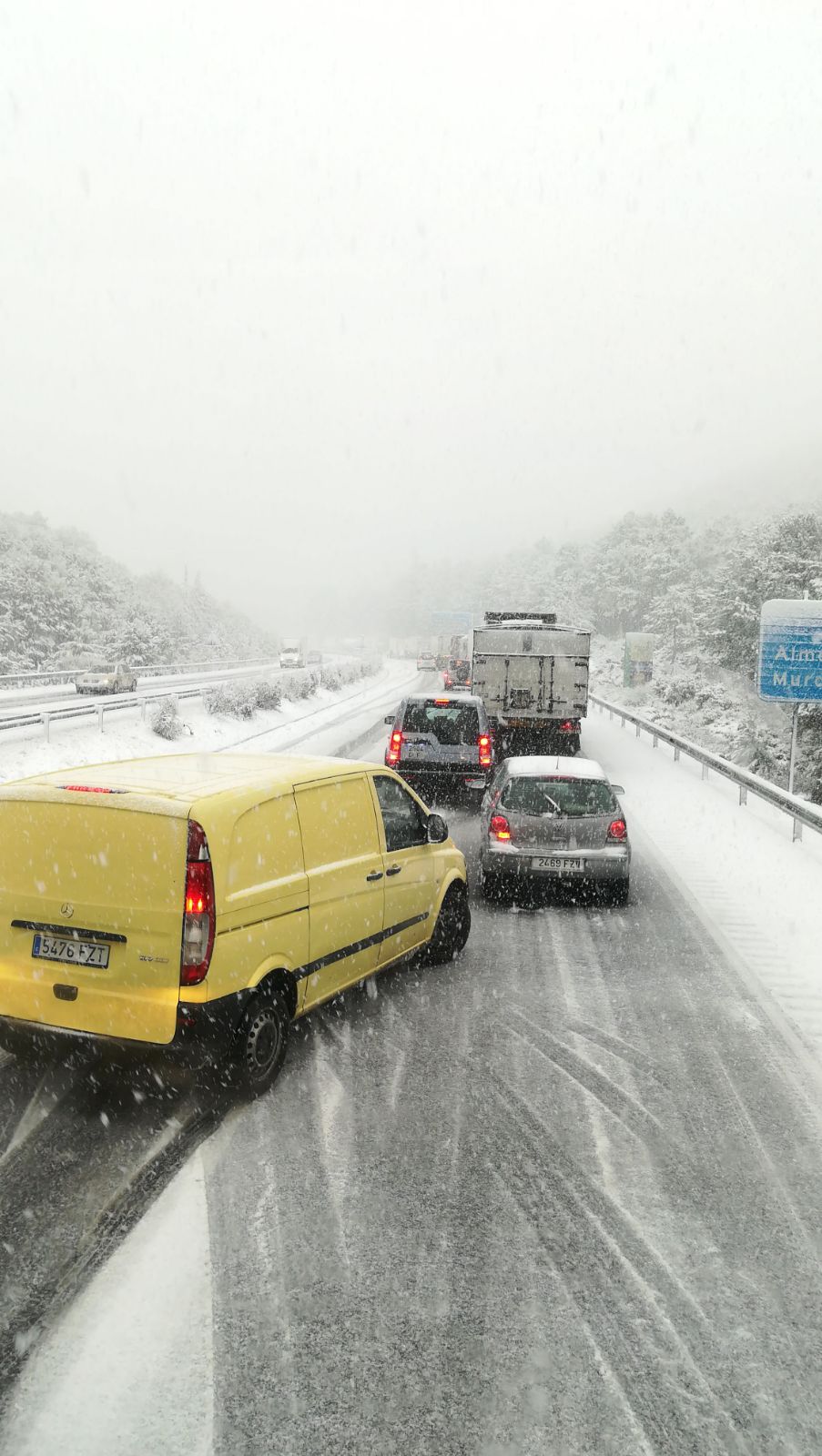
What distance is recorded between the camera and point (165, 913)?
4.93 m

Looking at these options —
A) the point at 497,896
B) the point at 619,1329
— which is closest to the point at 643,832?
the point at 497,896

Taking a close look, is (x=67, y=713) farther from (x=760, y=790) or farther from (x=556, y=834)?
(x=556, y=834)

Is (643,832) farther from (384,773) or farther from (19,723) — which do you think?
(19,723)

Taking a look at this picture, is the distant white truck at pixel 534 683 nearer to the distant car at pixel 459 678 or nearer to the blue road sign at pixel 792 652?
the blue road sign at pixel 792 652

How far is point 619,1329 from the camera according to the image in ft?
11.5

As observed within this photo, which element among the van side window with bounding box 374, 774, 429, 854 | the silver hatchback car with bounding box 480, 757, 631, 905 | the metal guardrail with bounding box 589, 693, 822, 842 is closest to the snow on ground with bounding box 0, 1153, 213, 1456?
the van side window with bounding box 374, 774, 429, 854

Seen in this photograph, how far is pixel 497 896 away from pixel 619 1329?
662 centimetres

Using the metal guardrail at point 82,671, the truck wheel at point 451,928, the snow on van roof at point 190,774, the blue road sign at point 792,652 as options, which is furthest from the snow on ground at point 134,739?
the metal guardrail at point 82,671

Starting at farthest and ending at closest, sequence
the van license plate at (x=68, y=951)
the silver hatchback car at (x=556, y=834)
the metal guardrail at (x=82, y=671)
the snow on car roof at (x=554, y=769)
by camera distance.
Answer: the metal guardrail at (x=82, y=671) → the snow on car roof at (x=554, y=769) → the silver hatchback car at (x=556, y=834) → the van license plate at (x=68, y=951)

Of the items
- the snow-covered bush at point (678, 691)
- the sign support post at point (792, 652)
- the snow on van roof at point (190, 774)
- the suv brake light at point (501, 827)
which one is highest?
the sign support post at point (792, 652)

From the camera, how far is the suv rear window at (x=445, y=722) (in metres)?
16.3

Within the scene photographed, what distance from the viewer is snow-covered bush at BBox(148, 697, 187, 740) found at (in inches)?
1064

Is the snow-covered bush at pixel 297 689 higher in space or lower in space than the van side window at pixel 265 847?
lower

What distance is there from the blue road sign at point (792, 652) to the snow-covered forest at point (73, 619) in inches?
2163
